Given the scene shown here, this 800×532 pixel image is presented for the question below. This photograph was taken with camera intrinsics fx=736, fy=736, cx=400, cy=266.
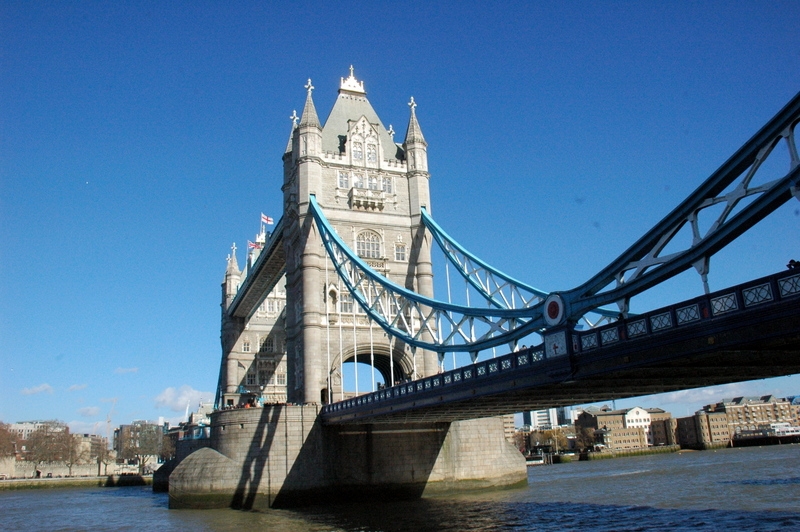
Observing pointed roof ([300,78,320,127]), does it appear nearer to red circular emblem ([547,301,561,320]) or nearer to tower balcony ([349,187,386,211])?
tower balcony ([349,187,386,211])

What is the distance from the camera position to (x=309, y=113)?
45.9 metres

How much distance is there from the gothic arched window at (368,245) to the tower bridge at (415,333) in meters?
0.08

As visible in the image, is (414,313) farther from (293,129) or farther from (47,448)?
(47,448)

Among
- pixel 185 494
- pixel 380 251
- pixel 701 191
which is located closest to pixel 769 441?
pixel 380 251

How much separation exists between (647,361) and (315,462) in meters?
22.4

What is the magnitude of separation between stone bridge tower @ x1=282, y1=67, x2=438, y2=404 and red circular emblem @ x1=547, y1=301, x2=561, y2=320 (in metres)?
20.3

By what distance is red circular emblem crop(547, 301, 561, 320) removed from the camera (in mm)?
20891

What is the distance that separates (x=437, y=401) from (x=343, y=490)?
11.6 m

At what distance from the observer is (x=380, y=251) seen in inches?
1778

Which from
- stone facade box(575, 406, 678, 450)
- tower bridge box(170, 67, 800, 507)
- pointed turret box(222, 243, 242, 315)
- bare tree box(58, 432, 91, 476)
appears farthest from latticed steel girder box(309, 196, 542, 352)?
stone facade box(575, 406, 678, 450)

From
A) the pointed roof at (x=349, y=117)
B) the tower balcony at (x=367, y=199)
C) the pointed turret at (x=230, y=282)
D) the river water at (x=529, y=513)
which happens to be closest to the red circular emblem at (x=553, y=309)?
the river water at (x=529, y=513)

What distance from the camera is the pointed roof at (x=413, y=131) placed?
4781 centimetres

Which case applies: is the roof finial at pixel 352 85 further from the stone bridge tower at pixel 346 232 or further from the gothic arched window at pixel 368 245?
the gothic arched window at pixel 368 245

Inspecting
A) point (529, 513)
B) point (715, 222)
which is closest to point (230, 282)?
point (529, 513)
